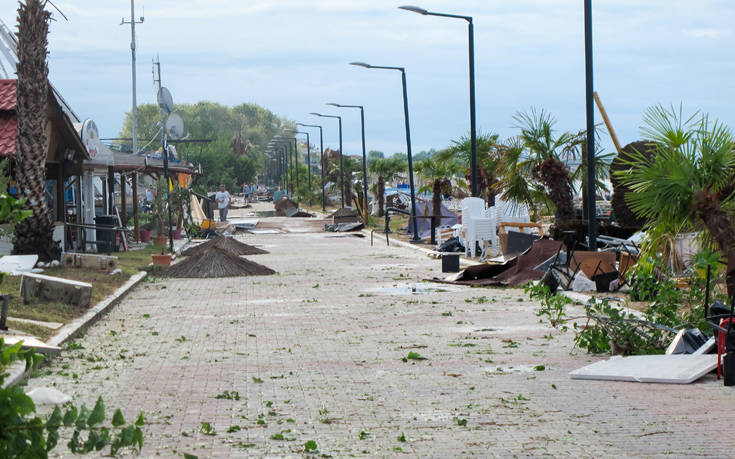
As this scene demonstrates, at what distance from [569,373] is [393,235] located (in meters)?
31.8

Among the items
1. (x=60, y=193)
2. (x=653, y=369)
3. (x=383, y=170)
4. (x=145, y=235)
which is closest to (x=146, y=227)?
→ (x=145, y=235)

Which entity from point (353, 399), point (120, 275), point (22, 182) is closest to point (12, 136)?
point (22, 182)

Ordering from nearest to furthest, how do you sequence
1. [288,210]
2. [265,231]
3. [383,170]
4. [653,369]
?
[653,369] < [265,231] < [383,170] < [288,210]

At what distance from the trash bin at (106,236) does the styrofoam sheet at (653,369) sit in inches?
741

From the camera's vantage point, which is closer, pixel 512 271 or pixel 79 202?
pixel 512 271

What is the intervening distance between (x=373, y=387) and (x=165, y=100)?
3173 cm

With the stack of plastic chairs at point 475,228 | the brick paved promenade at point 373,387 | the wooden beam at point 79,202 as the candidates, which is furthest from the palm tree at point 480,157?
the brick paved promenade at point 373,387

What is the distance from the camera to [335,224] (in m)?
49.7

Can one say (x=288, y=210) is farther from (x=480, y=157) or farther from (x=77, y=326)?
(x=77, y=326)

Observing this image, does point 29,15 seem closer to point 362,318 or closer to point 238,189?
point 362,318

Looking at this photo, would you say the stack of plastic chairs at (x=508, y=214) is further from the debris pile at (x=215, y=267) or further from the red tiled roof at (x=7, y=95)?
the red tiled roof at (x=7, y=95)

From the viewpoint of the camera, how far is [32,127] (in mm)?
20422

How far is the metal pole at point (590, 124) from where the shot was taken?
19000 millimetres

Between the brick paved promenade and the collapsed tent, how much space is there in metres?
2.94
